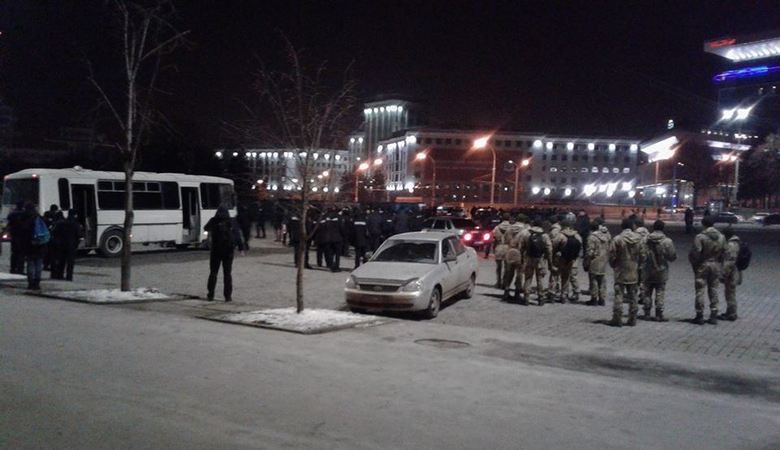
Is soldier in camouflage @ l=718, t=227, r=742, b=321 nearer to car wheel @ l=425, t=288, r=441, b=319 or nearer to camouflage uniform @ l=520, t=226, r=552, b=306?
camouflage uniform @ l=520, t=226, r=552, b=306

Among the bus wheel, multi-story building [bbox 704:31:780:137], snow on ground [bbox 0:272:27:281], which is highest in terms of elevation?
multi-story building [bbox 704:31:780:137]

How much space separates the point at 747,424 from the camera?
7.09 m

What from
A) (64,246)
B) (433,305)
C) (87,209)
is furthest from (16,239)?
(433,305)

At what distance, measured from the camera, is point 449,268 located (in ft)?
48.0

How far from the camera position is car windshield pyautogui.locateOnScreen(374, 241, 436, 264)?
14.5 meters

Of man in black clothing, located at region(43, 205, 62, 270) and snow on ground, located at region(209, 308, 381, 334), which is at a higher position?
man in black clothing, located at region(43, 205, 62, 270)

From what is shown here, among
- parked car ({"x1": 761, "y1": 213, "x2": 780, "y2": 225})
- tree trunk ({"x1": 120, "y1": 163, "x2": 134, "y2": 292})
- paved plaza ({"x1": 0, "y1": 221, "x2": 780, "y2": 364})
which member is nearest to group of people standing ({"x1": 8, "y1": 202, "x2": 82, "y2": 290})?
paved plaza ({"x1": 0, "y1": 221, "x2": 780, "y2": 364})

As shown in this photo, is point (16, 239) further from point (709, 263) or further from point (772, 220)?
point (772, 220)

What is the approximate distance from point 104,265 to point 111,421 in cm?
1718

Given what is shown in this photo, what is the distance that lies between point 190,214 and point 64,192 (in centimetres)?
518

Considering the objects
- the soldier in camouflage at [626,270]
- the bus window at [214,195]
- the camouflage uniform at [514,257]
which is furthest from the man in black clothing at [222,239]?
the bus window at [214,195]

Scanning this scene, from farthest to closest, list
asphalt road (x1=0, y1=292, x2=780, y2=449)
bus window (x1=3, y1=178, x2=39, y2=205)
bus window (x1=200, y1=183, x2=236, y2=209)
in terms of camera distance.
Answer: bus window (x1=200, y1=183, x2=236, y2=209) → bus window (x1=3, y1=178, x2=39, y2=205) → asphalt road (x1=0, y1=292, x2=780, y2=449)

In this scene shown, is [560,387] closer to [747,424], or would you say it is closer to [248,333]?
[747,424]

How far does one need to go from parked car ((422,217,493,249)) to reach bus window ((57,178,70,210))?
12.8m
